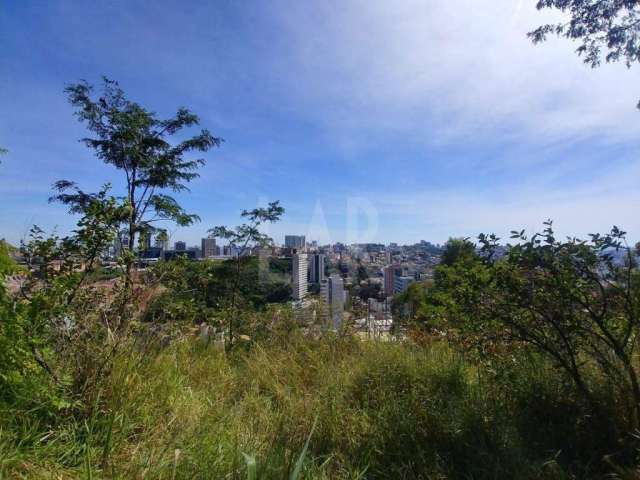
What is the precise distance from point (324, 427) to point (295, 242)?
4835 millimetres

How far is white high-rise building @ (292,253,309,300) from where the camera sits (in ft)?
16.6

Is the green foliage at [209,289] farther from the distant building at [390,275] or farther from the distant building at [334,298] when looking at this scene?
the distant building at [390,275]

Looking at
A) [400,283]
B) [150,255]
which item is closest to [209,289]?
[150,255]

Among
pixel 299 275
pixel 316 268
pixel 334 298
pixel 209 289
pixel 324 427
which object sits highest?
pixel 316 268

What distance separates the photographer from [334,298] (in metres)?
4.55

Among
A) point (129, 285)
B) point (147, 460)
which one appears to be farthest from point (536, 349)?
point (129, 285)

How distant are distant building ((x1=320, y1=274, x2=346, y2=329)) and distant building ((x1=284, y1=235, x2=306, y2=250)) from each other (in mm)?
1126

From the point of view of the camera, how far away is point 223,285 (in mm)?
4168

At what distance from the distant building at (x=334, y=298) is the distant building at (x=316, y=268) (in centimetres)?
36

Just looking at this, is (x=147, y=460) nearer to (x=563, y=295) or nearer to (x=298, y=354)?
(x=298, y=354)

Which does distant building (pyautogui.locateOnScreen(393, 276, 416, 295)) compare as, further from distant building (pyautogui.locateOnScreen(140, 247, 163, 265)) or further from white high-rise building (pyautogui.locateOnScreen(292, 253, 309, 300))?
distant building (pyautogui.locateOnScreen(140, 247, 163, 265))

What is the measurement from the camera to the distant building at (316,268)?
19.1 ft

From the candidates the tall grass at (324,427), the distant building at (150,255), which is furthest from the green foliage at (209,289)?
the tall grass at (324,427)

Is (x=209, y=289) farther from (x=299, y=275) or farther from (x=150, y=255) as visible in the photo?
(x=299, y=275)
